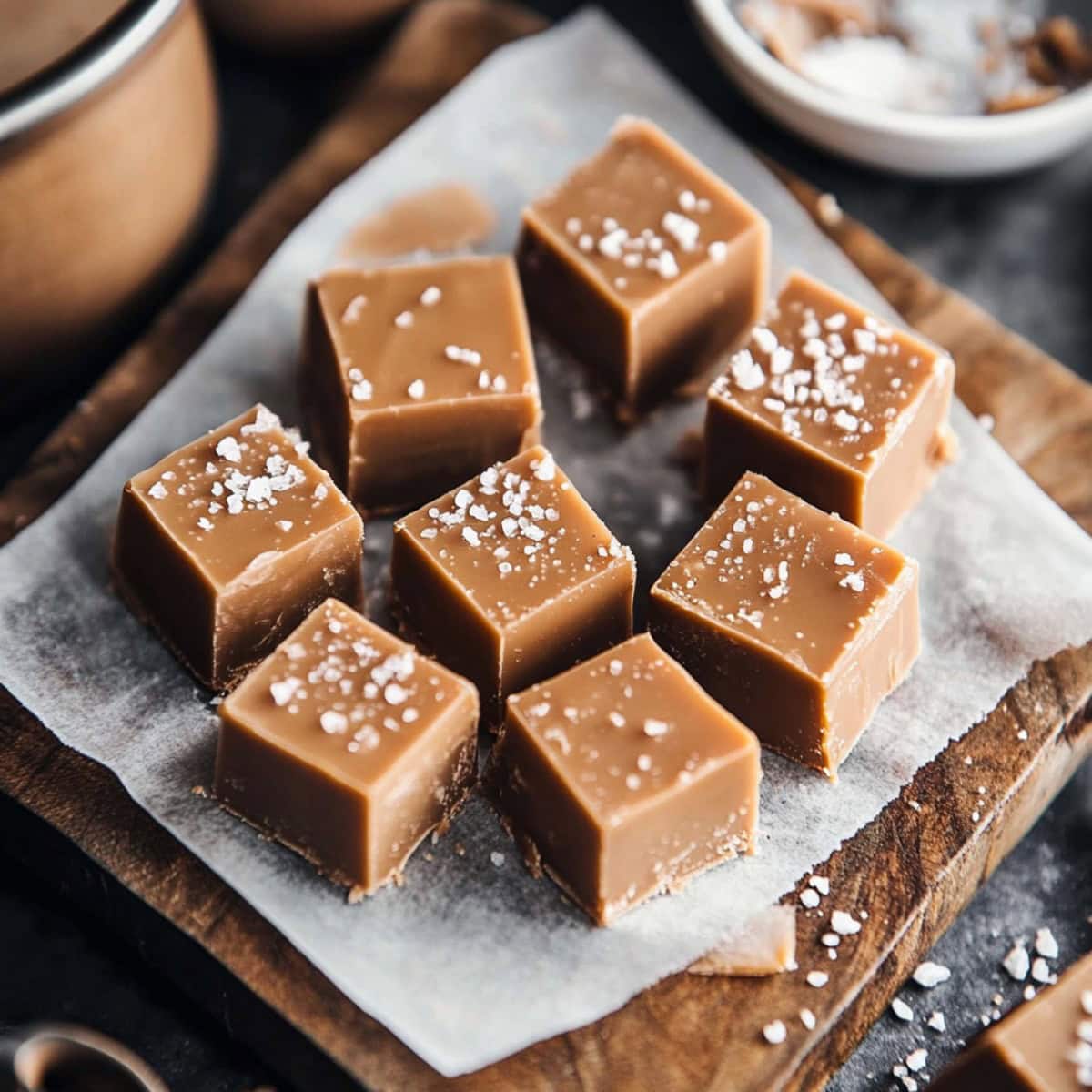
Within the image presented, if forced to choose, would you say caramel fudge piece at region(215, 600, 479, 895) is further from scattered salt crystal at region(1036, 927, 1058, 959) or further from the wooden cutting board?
scattered salt crystal at region(1036, 927, 1058, 959)

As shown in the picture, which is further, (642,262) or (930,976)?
(642,262)

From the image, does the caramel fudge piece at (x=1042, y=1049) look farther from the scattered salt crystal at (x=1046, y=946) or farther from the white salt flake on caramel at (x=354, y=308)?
the white salt flake on caramel at (x=354, y=308)

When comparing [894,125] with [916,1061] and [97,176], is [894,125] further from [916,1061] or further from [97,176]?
[916,1061]

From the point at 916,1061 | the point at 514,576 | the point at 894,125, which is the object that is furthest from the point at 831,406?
the point at 916,1061

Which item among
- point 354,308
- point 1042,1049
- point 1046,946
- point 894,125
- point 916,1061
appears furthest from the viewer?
point 894,125

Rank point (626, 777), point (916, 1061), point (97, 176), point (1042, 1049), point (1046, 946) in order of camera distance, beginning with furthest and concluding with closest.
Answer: point (97, 176), point (1046, 946), point (916, 1061), point (626, 777), point (1042, 1049)

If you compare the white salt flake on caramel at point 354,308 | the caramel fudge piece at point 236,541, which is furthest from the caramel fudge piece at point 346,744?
the white salt flake on caramel at point 354,308
